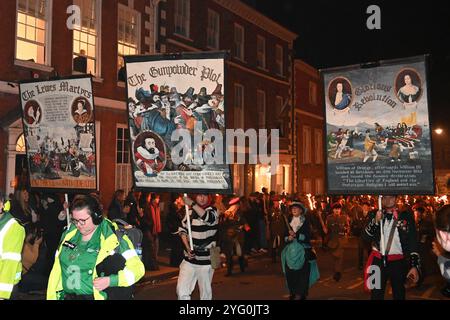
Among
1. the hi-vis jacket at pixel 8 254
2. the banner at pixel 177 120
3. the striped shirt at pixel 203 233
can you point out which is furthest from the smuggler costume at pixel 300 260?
the hi-vis jacket at pixel 8 254

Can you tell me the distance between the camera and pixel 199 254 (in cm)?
668

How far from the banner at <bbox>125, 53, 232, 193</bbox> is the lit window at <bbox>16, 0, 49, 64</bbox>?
8.95 m

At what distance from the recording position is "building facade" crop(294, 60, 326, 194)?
31188 millimetres

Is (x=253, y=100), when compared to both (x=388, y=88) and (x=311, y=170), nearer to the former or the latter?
(x=311, y=170)

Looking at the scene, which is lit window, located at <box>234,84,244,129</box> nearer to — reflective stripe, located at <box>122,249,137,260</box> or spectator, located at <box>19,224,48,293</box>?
spectator, located at <box>19,224,48,293</box>

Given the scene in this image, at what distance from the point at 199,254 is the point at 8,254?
2.82 metres

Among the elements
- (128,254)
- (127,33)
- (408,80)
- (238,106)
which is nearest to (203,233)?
(128,254)

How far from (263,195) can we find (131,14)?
25.2 ft

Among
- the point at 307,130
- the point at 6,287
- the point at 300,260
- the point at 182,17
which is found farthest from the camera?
the point at 307,130

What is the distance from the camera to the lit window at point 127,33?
16.8 metres

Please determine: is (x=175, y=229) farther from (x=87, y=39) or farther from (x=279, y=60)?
(x=279, y=60)

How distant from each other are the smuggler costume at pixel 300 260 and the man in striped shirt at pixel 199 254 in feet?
5.38

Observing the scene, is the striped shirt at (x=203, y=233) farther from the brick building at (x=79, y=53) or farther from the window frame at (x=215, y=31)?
the window frame at (x=215, y=31)

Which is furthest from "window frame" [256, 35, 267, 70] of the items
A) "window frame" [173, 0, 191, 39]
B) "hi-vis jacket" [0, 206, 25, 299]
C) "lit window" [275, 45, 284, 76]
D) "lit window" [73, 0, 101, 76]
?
"hi-vis jacket" [0, 206, 25, 299]
